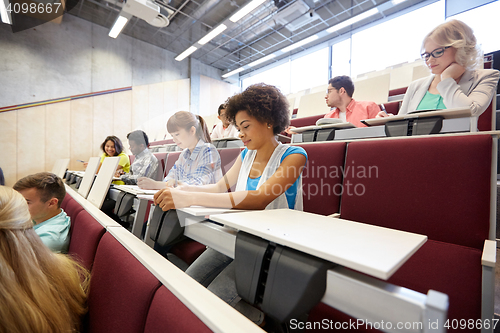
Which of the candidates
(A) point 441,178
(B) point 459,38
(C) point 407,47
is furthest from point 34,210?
(C) point 407,47

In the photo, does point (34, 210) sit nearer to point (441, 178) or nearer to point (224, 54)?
point (441, 178)

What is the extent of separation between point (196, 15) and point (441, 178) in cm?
544

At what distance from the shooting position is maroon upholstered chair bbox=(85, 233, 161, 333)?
0.41 m

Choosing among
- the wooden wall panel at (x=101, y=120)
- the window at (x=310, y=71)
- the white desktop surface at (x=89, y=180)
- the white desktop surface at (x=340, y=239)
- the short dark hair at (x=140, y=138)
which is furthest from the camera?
the window at (x=310, y=71)

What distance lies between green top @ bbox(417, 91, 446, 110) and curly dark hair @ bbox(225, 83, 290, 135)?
81 centimetres

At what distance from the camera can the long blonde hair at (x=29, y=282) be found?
42 centimetres

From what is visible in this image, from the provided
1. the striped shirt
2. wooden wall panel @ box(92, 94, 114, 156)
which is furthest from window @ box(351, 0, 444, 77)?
wooden wall panel @ box(92, 94, 114, 156)

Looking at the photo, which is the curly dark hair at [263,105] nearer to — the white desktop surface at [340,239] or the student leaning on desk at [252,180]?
the student leaning on desk at [252,180]

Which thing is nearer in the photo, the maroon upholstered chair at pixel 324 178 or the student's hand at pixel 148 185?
the maroon upholstered chair at pixel 324 178

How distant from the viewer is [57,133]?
→ 4.36 meters

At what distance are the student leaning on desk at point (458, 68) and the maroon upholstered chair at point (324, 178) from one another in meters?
0.59

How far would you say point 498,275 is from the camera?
108 centimetres

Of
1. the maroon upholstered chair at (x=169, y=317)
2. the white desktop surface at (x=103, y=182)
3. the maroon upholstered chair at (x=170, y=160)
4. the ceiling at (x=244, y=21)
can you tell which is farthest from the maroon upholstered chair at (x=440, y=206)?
the ceiling at (x=244, y=21)

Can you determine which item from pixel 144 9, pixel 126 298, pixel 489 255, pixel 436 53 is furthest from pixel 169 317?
pixel 144 9
